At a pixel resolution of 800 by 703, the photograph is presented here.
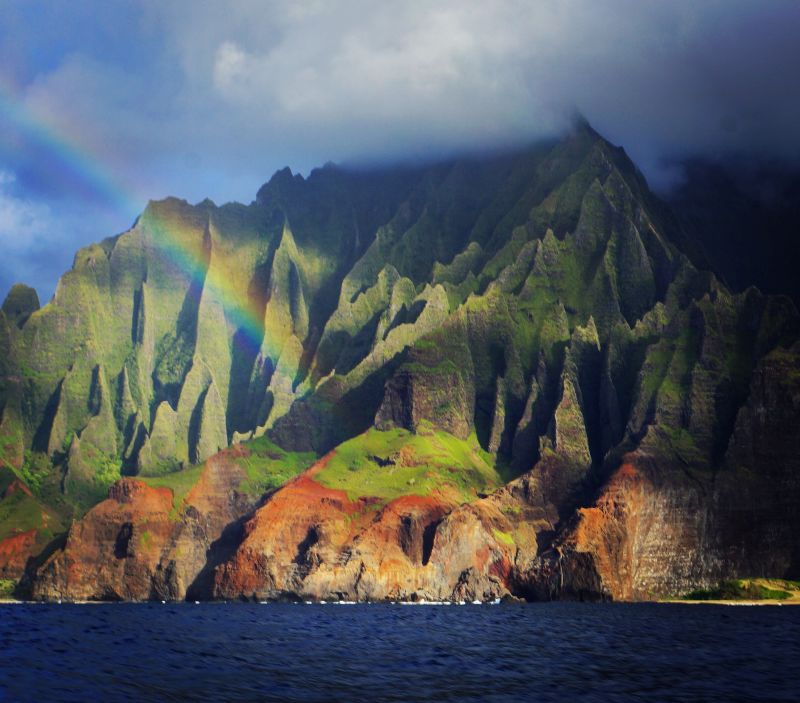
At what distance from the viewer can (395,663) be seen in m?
105

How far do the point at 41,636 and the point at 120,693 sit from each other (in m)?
51.0

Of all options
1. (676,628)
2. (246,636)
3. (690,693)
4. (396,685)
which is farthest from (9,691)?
(676,628)

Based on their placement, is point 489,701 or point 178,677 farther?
point 178,677

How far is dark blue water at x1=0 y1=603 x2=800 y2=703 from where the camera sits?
8556 cm

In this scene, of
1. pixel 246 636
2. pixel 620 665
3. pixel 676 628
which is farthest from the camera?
pixel 676 628

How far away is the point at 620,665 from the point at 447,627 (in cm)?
6087

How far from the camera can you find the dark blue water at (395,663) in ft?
281

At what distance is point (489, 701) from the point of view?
8275cm

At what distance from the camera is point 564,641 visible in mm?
133125

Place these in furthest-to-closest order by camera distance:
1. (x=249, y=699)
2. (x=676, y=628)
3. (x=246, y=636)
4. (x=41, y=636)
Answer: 1. (x=676, y=628)
2. (x=246, y=636)
3. (x=41, y=636)
4. (x=249, y=699)

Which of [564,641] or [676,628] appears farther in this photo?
[676,628]

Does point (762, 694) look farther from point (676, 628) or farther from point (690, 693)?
point (676, 628)

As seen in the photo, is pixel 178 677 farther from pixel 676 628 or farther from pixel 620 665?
pixel 676 628

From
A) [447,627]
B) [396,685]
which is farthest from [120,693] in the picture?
[447,627]
